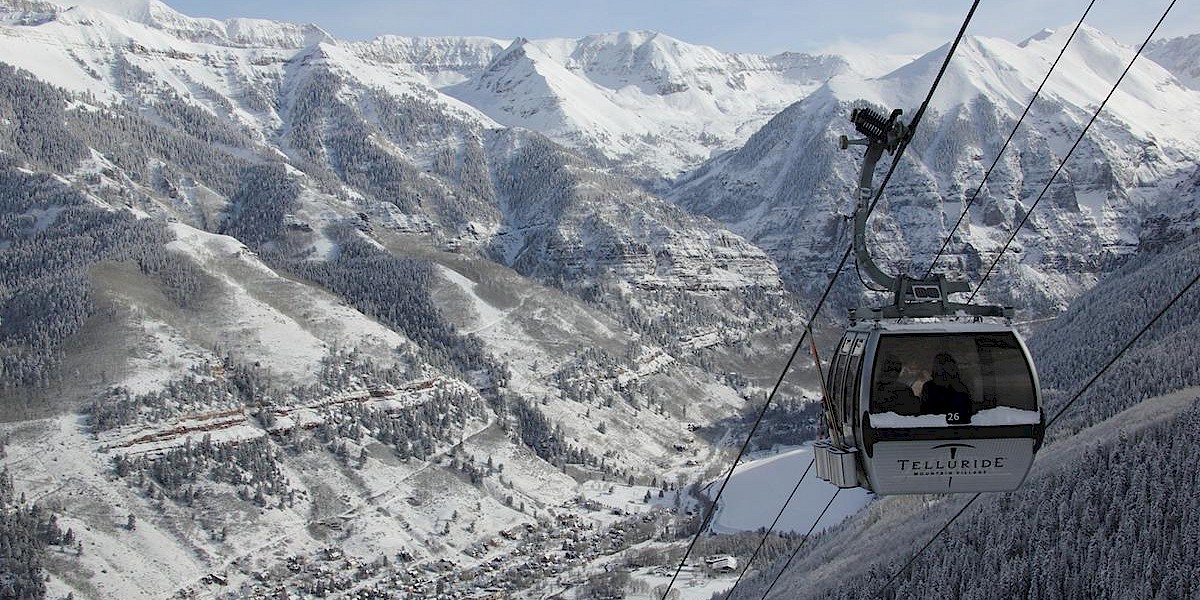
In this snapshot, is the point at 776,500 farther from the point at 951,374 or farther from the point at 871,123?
the point at 871,123

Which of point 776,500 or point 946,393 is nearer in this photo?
point 946,393

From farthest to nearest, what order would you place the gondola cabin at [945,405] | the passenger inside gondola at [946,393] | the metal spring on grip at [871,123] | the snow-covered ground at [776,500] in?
1. the snow-covered ground at [776,500]
2. the passenger inside gondola at [946,393]
3. the gondola cabin at [945,405]
4. the metal spring on grip at [871,123]

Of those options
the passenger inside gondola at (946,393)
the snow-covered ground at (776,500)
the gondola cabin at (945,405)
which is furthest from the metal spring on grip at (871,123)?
the snow-covered ground at (776,500)

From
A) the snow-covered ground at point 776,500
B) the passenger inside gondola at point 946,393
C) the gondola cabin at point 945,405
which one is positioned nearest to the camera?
the gondola cabin at point 945,405

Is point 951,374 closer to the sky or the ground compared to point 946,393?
closer to the sky

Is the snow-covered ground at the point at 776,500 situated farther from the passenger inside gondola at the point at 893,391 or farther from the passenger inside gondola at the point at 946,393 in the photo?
A: the passenger inside gondola at the point at 893,391

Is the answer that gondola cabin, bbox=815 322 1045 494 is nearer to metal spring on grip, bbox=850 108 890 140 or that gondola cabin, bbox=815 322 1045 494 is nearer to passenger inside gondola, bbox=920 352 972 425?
passenger inside gondola, bbox=920 352 972 425

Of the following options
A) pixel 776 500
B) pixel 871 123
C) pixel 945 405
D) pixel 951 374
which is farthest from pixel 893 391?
pixel 776 500

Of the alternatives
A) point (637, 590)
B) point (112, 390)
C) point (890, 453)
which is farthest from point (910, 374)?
point (112, 390)
